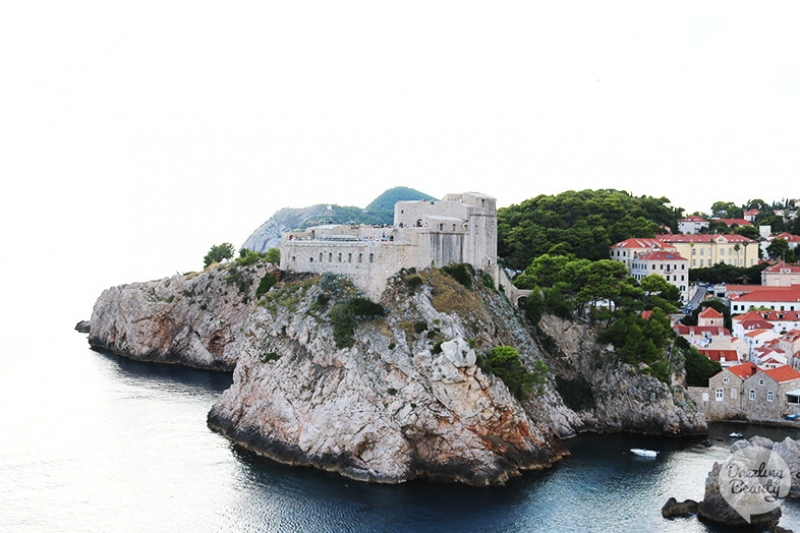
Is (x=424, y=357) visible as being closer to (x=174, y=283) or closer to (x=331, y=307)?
(x=331, y=307)

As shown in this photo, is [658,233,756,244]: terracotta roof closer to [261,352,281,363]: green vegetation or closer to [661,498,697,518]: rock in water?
[661,498,697,518]: rock in water

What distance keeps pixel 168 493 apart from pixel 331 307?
1392 centimetres

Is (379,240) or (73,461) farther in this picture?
(379,240)

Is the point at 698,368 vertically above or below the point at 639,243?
below

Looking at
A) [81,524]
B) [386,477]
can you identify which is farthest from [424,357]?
[81,524]

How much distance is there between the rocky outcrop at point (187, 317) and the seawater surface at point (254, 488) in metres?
18.2

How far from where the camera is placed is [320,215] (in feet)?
541

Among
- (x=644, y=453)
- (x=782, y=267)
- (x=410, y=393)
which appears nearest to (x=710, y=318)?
(x=782, y=267)

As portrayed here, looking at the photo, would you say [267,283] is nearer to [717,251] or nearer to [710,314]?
[710,314]

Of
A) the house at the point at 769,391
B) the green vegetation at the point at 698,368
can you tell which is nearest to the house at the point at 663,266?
the green vegetation at the point at 698,368

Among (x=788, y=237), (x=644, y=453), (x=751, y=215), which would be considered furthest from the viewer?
(x=751, y=215)

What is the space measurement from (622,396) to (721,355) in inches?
406

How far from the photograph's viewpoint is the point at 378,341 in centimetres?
4150

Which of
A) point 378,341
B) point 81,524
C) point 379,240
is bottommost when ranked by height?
point 81,524
